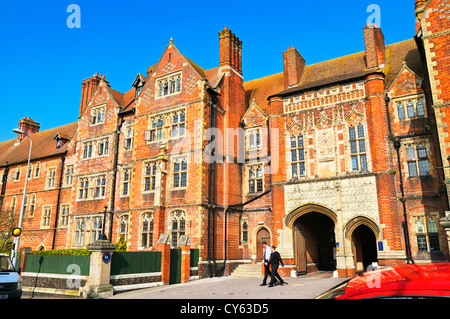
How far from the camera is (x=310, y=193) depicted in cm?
2161

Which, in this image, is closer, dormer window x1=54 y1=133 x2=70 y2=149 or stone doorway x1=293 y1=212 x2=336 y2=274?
stone doorway x1=293 y1=212 x2=336 y2=274

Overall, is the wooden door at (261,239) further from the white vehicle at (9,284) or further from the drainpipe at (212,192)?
the white vehicle at (9,284)

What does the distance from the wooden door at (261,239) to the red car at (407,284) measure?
2163cm

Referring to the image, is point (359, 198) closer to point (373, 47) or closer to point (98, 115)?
point (373, 47)

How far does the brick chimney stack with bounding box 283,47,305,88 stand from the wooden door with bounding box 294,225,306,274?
10.7m

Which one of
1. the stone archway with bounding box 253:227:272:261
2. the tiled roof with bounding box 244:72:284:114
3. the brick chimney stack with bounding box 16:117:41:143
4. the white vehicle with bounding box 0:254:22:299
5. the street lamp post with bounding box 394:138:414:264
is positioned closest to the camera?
the white vehicle with bounding box 0:254:22:299

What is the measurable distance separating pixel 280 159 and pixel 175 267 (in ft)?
31.0

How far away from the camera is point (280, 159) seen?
912 inches

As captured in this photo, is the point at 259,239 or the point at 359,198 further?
the point at 259,239

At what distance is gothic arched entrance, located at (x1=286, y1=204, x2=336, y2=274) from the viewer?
21609 millimetres

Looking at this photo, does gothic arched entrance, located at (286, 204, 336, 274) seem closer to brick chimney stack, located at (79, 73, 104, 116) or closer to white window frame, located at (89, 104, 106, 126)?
white window frame, located at (89, 104, 106, 126)

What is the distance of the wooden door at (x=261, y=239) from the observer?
80.6ft

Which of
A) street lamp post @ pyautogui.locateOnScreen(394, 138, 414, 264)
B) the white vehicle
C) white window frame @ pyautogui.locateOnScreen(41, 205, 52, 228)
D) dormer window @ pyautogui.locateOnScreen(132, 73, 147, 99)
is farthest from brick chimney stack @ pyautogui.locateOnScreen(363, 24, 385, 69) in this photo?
white window frame @ pyautogui.locateOnScreen(41, 205, 52, 228)

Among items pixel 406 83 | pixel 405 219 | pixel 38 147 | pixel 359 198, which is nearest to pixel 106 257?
pixel 359 198
